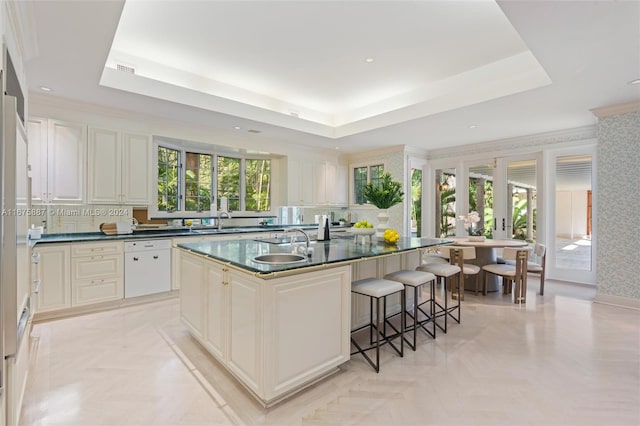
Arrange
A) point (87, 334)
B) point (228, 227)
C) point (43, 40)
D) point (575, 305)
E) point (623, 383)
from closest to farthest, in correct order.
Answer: point (623, 383)
point (43, 40)
point (87, 334)
point (575, 305)
point (228, 227)

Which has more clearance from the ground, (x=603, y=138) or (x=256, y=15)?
(x=256, y=15)

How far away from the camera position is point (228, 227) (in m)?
5.65

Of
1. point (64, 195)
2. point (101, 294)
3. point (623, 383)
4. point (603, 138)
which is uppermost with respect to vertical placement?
point (603, 138)

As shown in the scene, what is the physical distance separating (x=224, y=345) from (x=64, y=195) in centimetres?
315

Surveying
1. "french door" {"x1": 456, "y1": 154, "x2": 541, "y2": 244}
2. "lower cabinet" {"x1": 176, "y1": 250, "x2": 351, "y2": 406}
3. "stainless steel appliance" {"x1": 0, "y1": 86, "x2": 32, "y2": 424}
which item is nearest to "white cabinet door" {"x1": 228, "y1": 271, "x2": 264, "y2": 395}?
"lower cabinet" {"x1": 176, "y1": 250, "x2": 351, "y2": 406}

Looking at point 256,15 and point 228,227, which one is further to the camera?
point 228,227

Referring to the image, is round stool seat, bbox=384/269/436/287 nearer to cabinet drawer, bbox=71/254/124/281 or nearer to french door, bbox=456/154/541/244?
french door, bbox=456/154/541/244

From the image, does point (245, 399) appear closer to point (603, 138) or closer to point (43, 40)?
point (43, 40)

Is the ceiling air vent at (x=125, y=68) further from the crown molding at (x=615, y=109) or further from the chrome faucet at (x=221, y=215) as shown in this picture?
the crown molding at (x=615, y=109)

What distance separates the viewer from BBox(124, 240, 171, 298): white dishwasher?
3941 mm

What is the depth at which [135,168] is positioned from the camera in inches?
170

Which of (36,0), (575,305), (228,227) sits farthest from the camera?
(228,227)

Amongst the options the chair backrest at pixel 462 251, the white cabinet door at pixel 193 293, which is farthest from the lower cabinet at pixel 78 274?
the chair backrest at pixel 462 251

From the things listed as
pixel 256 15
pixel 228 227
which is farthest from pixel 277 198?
pixel 256 15
